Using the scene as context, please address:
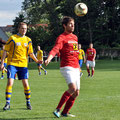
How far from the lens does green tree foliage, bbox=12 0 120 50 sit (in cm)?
6338

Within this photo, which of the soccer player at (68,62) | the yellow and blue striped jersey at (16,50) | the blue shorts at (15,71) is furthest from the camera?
the yellow and blue striped jersey at (16,50)

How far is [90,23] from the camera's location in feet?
211

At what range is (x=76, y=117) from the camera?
7.48m

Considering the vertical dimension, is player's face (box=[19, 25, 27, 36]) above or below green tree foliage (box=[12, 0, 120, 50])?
below

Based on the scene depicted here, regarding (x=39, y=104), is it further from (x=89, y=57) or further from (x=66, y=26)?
(x=89, y=57)

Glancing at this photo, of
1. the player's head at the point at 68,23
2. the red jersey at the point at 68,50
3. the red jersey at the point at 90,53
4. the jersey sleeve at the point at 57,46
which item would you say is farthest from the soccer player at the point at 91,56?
the jersey sleeve at the point at 57,46

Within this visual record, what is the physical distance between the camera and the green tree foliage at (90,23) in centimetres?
6338

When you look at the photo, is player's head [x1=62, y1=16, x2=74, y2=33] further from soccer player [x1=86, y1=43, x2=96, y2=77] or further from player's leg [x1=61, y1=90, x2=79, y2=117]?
soccer player [x1=86, y1=43, x2=96, y2=77]

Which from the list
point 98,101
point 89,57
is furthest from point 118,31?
point 98,101

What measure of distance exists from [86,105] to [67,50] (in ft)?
8.19

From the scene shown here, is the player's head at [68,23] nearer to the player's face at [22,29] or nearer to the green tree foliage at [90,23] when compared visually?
the player's face at [22,29]

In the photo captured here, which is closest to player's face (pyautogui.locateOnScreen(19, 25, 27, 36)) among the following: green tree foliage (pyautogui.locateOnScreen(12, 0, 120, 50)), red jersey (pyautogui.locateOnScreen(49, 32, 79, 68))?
red jersey (pyautogui.locateOnScreen(49, 32, 79, 68))

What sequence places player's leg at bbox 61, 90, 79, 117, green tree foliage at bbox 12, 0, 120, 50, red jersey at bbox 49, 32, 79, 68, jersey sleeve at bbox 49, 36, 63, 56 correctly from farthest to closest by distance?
green tree foliage at bbox 12, 0, 120, 50, player's leg at bbox 61, 90, 79, 117, red jersey at bbox 49, 32, 79, 68, jersey sleeve at bbox 49, 36, 63, 56

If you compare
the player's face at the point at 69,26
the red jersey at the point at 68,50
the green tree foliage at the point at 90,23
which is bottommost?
the red jersey at the point at 68,50
